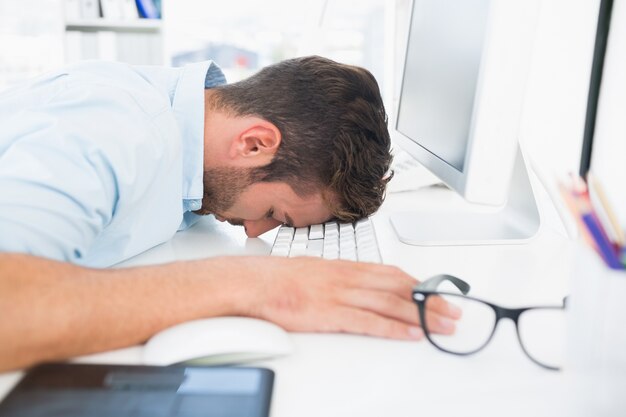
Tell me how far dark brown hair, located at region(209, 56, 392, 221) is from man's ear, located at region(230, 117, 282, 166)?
0.04ft

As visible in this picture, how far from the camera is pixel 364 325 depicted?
1.62 ft

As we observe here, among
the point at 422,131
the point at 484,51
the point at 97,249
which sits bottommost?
the point at 97,249

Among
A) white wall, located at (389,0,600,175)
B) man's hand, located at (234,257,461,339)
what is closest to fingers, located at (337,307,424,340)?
man's hand, located at (234,257,461,339)

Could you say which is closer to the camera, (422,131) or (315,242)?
(315,242)

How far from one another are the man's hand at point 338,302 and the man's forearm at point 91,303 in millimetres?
32

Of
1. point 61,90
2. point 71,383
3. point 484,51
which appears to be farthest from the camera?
point 61,90

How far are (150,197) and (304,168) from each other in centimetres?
23

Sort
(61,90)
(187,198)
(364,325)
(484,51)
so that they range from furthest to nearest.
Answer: (187,198), (61,90), (484,51), (364,325)

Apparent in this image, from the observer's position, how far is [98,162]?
0.61 meters

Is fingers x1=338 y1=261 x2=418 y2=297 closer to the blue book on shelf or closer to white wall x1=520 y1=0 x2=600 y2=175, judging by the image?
white wall x1=520 y1=0 x2=600 y2=175

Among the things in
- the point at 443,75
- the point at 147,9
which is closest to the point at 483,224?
the point at 443,75

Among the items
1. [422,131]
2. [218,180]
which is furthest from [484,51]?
[218,180]

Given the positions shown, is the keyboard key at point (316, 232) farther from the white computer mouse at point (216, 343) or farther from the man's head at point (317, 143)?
the white computer mouse at point (216, 343)

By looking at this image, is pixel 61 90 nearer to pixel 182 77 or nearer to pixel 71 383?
pixel 182 77
